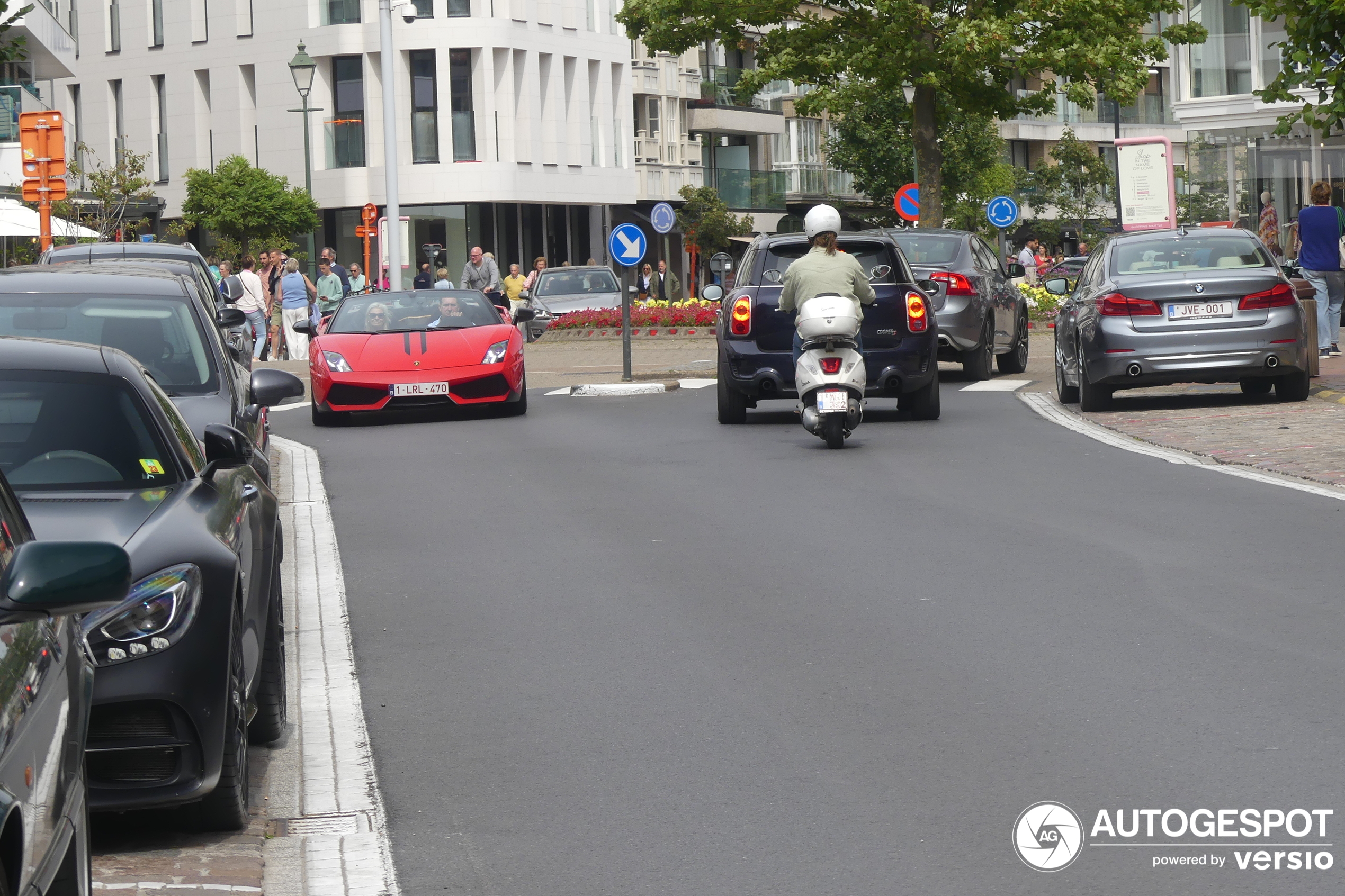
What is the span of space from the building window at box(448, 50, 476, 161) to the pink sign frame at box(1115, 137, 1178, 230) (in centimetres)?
2743

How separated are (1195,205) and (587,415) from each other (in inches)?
1817

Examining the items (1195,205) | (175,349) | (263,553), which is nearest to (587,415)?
(175,349)

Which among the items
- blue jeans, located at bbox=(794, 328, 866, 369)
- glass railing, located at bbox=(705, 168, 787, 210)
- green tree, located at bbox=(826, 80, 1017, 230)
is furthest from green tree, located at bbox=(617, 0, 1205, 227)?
glass railing, located at bbox=(705, 168, 787, 210)

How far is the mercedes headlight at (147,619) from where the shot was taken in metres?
5.46

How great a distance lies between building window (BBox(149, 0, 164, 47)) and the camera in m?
72.6

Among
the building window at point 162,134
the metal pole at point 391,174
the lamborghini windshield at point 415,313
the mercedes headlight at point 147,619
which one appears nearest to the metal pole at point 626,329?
the lamborghini windshield at point 415,313

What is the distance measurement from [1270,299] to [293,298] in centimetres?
2097

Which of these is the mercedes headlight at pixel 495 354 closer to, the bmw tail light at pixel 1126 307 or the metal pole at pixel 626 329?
the metal pole at pixel 626 329

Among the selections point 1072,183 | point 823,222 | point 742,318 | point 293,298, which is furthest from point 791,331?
point 1072,183

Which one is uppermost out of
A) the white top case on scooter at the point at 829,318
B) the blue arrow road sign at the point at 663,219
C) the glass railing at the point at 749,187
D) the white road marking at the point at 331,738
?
the glass railing at the point at 749,187

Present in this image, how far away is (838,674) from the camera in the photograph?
7.89 m

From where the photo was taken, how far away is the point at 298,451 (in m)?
18.6

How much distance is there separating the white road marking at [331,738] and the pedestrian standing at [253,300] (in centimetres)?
2131

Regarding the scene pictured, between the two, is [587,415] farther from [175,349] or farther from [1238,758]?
[1238,758]
